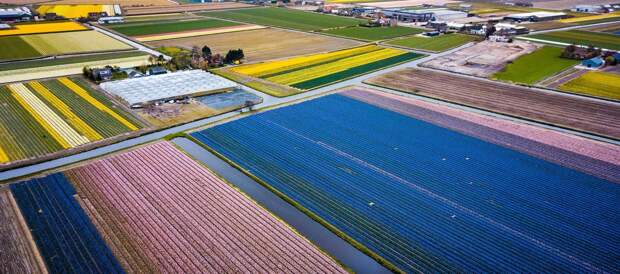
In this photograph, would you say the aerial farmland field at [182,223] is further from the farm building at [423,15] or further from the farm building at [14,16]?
the farm building at [423,15]

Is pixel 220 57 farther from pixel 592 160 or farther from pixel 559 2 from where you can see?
pixel 559 2

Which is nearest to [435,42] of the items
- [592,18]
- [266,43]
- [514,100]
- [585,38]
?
[585,38]

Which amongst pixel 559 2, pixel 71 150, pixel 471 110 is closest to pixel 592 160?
pixel 471 110

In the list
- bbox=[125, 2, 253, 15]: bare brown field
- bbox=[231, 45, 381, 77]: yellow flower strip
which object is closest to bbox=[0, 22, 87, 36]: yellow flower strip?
bbox=[125, 2, 253, 15]: bare brown field

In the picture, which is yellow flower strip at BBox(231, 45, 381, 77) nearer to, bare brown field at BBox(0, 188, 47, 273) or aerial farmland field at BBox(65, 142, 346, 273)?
aerial farmland field at BBox(65, 142, 346, 273)

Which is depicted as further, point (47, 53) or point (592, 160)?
point (47, 53)

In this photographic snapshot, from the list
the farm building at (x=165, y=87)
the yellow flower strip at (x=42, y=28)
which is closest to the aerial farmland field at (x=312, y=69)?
the farm building at (x=165, y=87)

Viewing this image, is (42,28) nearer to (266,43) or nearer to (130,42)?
(130,42)
